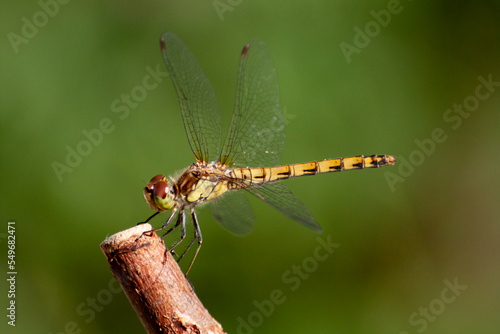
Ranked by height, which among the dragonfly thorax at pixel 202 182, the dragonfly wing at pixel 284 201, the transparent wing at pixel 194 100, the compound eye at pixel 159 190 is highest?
the transparent wing at pixel 194 100

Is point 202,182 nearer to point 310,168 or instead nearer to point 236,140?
point 236,140

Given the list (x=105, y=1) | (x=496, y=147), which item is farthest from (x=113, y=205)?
(x=496, y=147)

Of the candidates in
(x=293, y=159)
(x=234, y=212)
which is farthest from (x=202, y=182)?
(x=293, y=159)

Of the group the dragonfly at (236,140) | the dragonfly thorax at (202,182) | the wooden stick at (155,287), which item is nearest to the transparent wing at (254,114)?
the dragonfly at (236,140)

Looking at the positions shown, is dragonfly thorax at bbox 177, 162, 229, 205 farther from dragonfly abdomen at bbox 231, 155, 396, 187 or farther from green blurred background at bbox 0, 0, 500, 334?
green blurred background at bbox 0, 0, 500, 334

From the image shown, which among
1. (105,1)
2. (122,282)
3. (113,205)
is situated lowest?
(122,282)

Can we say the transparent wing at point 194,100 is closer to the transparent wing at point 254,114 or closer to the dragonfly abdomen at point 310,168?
the transparent wing at point 254,114

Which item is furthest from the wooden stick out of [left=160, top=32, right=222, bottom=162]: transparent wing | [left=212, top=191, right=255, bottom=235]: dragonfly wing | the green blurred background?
the green blurred background

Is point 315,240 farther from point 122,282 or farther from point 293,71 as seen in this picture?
point 122,282
